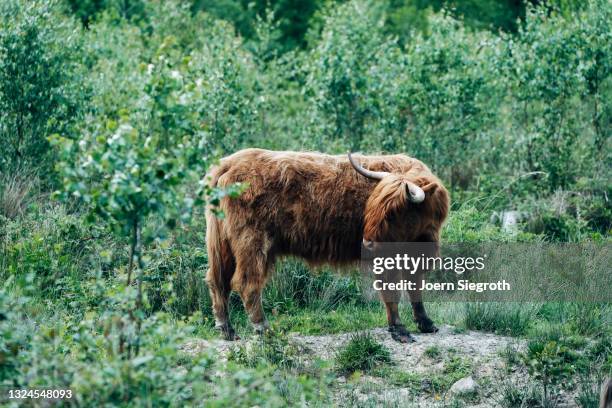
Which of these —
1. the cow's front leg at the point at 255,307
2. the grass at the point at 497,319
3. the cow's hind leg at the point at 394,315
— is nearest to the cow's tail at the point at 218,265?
the cow's front leg at the point at 255,307

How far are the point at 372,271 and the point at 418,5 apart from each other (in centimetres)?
1591

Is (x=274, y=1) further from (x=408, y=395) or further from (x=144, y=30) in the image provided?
(x=408, y=395)

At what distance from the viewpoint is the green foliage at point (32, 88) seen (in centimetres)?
1033

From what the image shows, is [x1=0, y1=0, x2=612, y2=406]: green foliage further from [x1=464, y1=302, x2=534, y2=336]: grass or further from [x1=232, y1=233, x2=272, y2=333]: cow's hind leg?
[x1=232, y1=233, x2=272, y2=333]: cow's hind leg

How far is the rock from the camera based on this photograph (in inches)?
249

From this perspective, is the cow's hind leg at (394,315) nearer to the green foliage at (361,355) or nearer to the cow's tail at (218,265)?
the green foliage at (361,355)

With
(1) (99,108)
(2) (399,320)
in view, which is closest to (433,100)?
(1) (99,108)

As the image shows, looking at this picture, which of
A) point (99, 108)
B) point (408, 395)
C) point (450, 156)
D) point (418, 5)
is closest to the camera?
point (408, 395)

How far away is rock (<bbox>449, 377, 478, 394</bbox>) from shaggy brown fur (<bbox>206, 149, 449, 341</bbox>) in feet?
2.53

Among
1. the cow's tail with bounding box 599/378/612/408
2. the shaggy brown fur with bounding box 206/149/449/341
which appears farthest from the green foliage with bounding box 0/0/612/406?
the cow's tail with bounding box 599/378/612/408

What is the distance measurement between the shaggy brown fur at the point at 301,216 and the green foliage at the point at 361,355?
1.27 ft

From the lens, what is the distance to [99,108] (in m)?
11.5

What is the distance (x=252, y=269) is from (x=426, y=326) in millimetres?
1613

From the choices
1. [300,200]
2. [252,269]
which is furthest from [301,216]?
[252,269]
